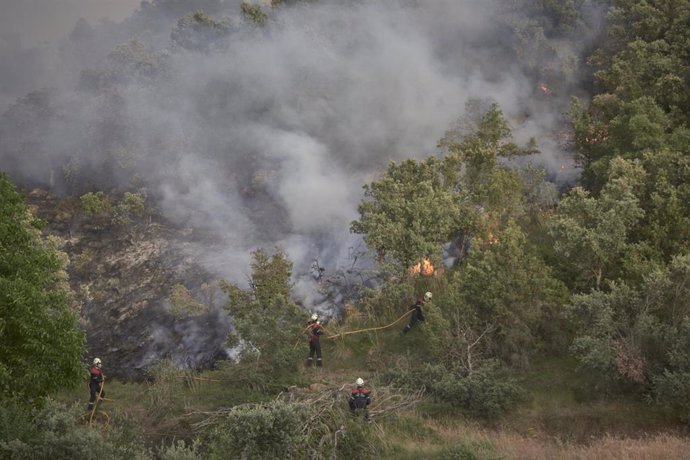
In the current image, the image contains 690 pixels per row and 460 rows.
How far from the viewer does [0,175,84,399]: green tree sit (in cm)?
840

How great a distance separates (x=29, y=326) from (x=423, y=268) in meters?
10.6

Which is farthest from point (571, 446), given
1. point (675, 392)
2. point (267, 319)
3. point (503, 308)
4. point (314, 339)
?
point (267, 319)

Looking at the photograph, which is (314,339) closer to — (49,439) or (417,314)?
(417,314)

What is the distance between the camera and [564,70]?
26922 mm

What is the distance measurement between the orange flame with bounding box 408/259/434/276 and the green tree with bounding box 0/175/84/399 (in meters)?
9.29

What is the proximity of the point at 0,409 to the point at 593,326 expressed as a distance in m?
10.2

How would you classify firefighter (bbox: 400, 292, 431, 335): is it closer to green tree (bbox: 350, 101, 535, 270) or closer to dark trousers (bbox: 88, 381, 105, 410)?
green tree (bbox: 350, 101, 535, 270)

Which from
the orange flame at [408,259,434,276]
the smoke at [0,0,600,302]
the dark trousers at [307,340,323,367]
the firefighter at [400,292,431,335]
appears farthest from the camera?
the smoke at [0,0,600,302]

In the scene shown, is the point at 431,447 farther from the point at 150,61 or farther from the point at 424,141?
the point at 150,61

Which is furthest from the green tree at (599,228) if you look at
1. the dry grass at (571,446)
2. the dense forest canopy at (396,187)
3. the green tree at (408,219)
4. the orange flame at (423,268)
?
the dry grass at (571,446)

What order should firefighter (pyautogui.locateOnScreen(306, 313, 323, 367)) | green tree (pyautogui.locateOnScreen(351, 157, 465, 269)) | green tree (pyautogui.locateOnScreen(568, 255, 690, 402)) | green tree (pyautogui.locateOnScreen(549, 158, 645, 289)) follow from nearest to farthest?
green tree (pyautogui.locateOnScreen(568, 255, 690, 402)) < green tree (pyautogui.locateOnScreen(549, 158, 645, 289)) < firefighter (pyautogui.locateOnScreen(306, 313, 323, 367)) < green tree (pyautogui.locateOnScreen(351, 157, 465, 269))

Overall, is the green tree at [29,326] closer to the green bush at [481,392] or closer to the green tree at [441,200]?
the green bush at [481,392]

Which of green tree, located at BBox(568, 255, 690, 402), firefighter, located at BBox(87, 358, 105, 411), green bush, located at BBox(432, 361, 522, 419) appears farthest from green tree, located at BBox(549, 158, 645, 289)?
firefighter, located at BBox(87, 358, 105, 411)

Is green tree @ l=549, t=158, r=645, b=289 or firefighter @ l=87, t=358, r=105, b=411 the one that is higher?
green tree @ l=549, t=158, r=645, b=289
